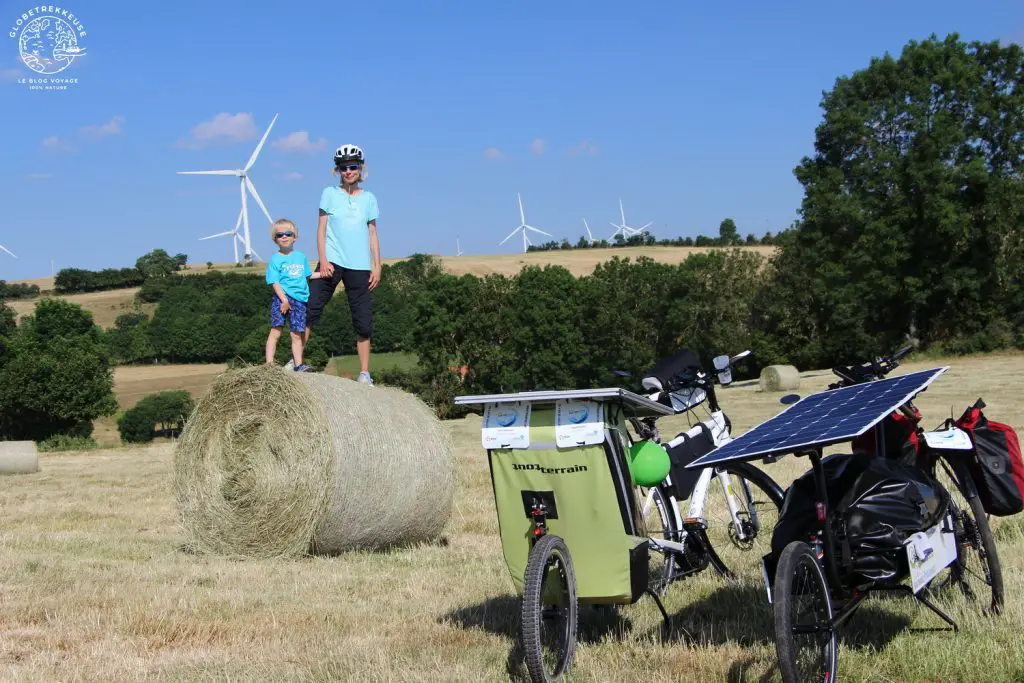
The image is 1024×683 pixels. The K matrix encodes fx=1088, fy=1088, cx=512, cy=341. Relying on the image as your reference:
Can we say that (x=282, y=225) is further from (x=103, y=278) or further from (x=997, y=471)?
(x=103, y=278)

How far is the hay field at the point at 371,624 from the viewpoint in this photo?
499 centimetres

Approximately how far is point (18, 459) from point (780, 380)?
1043 inches

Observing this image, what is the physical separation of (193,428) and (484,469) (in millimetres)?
5377

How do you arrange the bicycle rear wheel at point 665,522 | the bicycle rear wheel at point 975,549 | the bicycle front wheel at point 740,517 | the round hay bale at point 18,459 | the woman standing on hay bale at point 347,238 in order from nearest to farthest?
the bicycle rear wheel at point 975,549 → the bicycle rear wheel at point 665,522 → the bicycle front wheel at point 740,517 → the woman standing on hay bale at point 347,238 → the round hay bale at point 18,459

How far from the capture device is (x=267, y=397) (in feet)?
29.6

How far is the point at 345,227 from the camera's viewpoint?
977 cm

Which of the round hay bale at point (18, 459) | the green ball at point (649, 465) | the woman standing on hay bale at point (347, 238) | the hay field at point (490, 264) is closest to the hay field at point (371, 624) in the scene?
the green ball at point (649, 465)

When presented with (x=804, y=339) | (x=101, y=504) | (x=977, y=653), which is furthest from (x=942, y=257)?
(x=977, y=653)

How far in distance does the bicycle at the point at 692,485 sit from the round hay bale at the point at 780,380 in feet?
102

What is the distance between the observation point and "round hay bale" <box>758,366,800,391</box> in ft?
123

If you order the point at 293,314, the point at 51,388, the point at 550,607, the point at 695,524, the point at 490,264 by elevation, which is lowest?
Result: the point at 51,388

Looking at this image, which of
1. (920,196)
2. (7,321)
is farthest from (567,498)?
(7,321)

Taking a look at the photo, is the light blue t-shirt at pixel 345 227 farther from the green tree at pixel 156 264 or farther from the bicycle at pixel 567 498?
the green tree at pixel 156 264

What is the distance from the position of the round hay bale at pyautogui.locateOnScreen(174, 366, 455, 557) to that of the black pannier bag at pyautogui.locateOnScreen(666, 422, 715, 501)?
302cm
